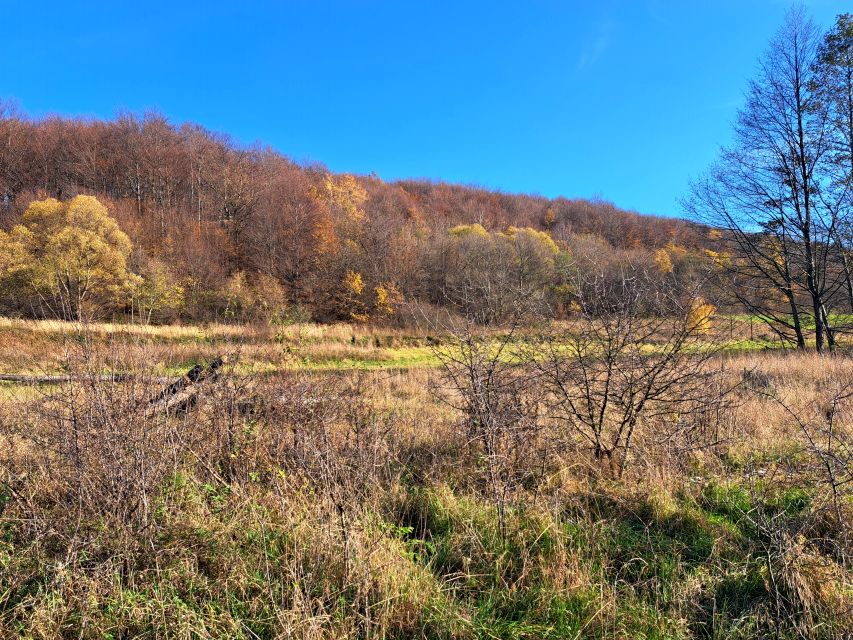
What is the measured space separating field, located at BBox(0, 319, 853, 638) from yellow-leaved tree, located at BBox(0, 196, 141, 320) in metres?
26.6

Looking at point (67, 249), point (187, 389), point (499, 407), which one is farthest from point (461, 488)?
point (67, 249)

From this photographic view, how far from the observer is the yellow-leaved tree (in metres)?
26.8

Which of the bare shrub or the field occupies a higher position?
the bare shrub

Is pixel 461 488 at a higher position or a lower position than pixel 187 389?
lower

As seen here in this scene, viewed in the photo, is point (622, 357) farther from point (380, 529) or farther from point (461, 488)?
point (380, 529)

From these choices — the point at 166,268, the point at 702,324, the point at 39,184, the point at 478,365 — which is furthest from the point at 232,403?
the point at 39,184

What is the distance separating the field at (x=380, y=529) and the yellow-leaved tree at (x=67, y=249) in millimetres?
26566

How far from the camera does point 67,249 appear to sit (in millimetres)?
28250

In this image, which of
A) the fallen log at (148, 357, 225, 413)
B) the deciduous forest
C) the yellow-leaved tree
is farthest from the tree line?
the deciduous forest

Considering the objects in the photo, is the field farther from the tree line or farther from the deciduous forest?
the tree line

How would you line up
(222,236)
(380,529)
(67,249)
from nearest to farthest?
(380,529), (67,249), (222,236)

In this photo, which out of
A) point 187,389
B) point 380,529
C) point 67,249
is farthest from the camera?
point 67,249

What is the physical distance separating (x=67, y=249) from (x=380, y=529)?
117 ft

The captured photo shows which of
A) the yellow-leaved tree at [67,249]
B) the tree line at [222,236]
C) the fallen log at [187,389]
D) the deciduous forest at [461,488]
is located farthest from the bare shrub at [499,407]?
the yellow-leaved tree at [67,249]
